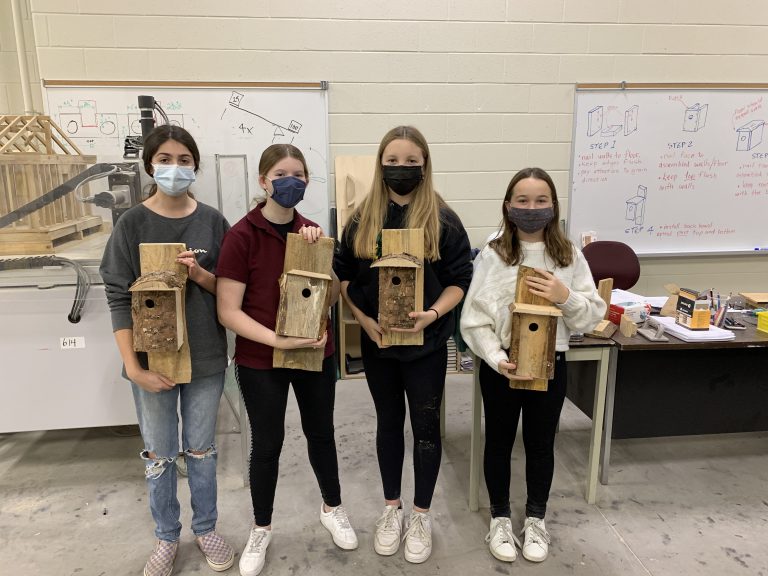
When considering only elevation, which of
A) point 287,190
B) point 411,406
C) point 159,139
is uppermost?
point 159,139

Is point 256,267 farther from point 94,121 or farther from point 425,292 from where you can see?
point 94,121

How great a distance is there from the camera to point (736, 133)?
3674 mm

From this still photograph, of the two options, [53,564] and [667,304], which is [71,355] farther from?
[667,304]

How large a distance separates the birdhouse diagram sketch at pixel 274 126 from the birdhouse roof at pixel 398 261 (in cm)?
207

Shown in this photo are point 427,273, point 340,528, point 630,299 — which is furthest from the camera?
point 630,299

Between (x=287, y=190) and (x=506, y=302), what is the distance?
79 cm

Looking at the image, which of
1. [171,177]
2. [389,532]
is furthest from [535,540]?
[171,177]

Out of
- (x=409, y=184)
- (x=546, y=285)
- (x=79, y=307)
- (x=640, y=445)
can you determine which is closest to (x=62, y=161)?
(x=79, y=307)

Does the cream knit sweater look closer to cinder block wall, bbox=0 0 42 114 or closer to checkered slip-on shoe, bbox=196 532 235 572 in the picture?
checkered slip-on shoe, bbox=196 532 235 572

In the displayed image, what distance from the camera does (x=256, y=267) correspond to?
5.13 feet

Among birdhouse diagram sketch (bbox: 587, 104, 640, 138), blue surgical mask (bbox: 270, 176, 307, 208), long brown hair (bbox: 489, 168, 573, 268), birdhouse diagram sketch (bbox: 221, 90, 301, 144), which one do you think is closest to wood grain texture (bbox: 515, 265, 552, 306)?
long brown hair (bbox: 489, 168, 573, 268)

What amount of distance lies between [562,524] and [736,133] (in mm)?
3127

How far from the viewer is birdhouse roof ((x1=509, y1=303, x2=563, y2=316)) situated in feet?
5.21

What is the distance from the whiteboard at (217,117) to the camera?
3223 millimetres
